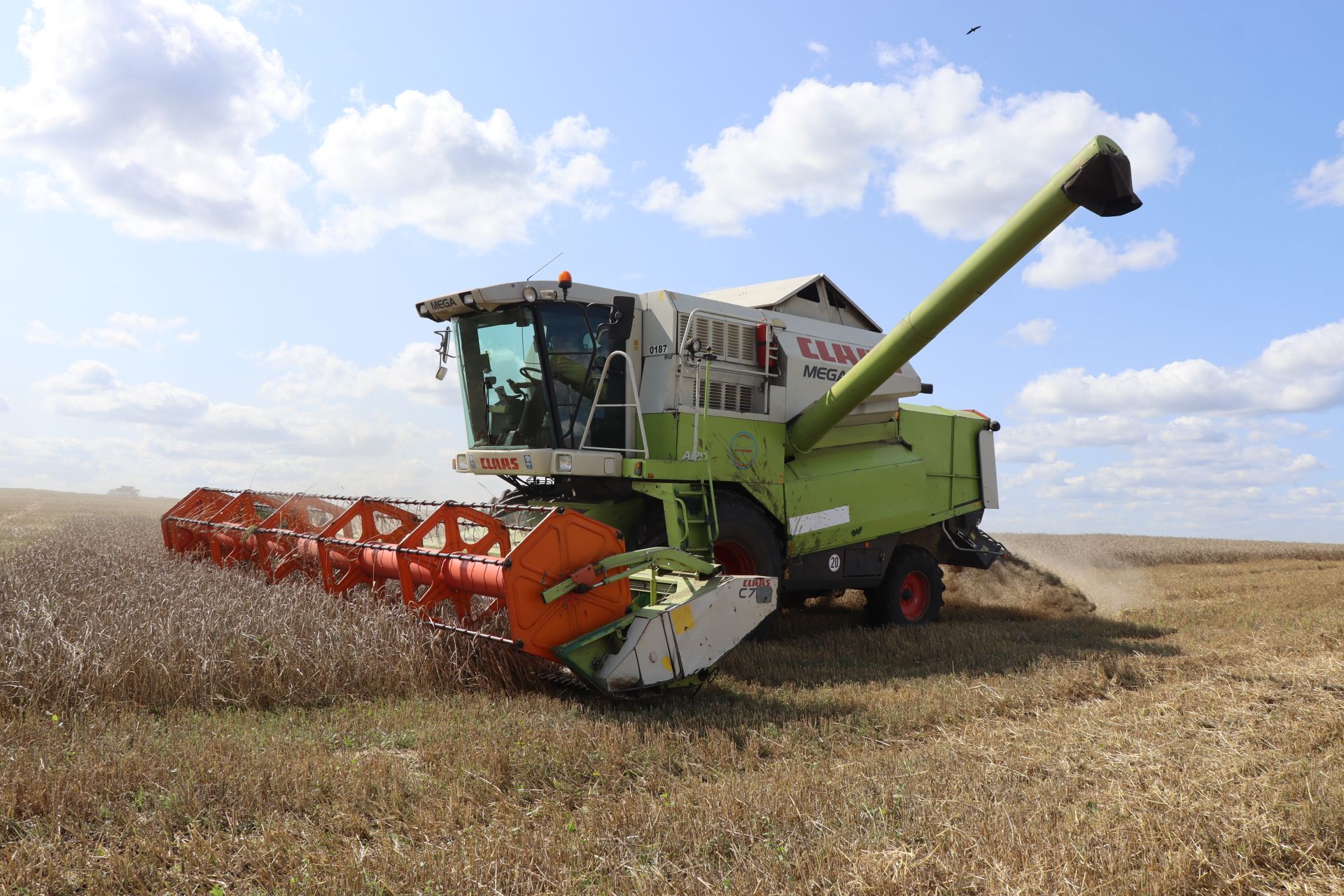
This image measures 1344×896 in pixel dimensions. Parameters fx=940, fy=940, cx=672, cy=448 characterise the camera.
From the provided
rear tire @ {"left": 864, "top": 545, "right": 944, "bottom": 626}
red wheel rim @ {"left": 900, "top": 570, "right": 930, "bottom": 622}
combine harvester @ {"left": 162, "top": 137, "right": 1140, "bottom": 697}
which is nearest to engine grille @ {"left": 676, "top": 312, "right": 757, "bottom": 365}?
combine harvester @ {"left": 162, "top": 137, "right": 1140, "bottom": 697}

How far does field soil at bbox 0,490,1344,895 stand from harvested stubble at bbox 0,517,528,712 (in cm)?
2

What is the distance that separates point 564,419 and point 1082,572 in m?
8.23

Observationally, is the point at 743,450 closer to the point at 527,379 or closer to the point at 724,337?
the point at 724,337

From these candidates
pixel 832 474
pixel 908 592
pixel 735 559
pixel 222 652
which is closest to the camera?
pixel 222 652

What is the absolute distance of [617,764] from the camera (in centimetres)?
362

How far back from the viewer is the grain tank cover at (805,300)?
7.90 meters

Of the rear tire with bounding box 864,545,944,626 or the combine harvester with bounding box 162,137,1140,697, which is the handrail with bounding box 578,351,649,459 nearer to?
the combine harvester with bounding box 162,137,1140,697

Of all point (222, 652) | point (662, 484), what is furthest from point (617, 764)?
point (662, 484)

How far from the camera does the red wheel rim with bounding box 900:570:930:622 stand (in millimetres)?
8703

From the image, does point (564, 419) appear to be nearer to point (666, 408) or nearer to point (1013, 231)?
point (666, 408)

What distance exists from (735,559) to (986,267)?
269 cm

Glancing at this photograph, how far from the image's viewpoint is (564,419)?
21.7 feet

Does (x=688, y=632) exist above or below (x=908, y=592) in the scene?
above

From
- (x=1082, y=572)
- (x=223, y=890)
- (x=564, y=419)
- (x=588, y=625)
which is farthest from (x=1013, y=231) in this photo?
(x=1082, y=572)
